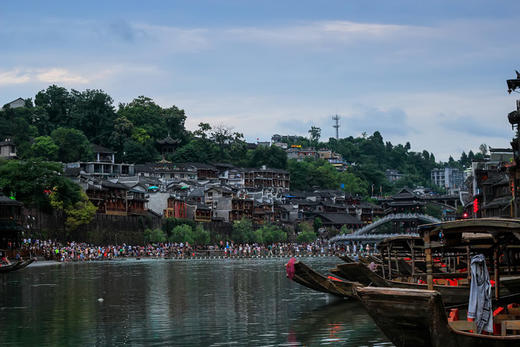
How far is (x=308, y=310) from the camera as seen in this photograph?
111 feet

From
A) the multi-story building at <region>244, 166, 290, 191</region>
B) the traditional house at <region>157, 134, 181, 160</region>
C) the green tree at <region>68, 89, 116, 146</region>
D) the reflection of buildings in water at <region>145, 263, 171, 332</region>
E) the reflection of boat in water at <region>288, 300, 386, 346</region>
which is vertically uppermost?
the green tree at <region>68, 89, 116, 146</region>

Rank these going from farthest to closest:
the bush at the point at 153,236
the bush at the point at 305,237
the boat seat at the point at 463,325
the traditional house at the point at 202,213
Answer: the bush at the point at 305,237
the traditional house at the point at 202,213
the bush at the point at 153,236
the boat seat at the point at 463,325

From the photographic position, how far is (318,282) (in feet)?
115

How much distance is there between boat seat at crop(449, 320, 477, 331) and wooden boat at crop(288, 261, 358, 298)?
15.6m

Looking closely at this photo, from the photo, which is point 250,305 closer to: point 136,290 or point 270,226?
point 136,290

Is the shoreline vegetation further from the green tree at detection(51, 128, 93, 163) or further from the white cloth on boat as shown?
the white cloth on boat

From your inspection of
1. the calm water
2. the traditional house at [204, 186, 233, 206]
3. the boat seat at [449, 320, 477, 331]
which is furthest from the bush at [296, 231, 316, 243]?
the boat seat at [449, 320, 477, 331]

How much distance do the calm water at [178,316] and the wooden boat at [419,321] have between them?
6546mm

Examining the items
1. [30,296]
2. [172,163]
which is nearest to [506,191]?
[30,296]

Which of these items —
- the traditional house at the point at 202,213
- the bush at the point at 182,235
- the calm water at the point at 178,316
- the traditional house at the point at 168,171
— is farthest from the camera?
the traditional house at the point at 168,171

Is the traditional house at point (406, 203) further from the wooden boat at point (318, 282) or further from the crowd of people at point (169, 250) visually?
the wooden boat at point (318, 282)

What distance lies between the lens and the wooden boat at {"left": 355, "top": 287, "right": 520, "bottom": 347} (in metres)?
16.6

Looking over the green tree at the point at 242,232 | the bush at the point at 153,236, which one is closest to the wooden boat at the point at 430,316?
the bush at the point at 153,236

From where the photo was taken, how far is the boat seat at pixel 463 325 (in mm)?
17719
